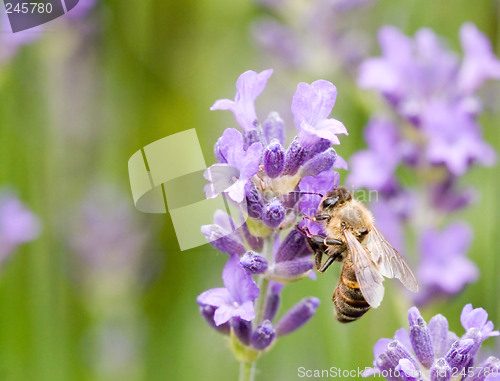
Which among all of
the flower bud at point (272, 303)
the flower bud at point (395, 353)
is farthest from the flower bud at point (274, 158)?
the flower bud at point (395, 353)

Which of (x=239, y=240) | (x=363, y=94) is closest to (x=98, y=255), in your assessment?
(x=363, y=94)

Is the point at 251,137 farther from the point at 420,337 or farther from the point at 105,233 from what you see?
the point at 105,233

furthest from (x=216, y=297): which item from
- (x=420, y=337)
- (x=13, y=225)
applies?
(x=13, y=225)

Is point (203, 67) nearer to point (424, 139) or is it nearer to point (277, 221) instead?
point (424, 139)

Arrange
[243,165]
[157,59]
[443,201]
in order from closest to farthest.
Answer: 1. [243,165]
2. [443,201]
3. [157,59]

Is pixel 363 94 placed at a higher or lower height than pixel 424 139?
higher
